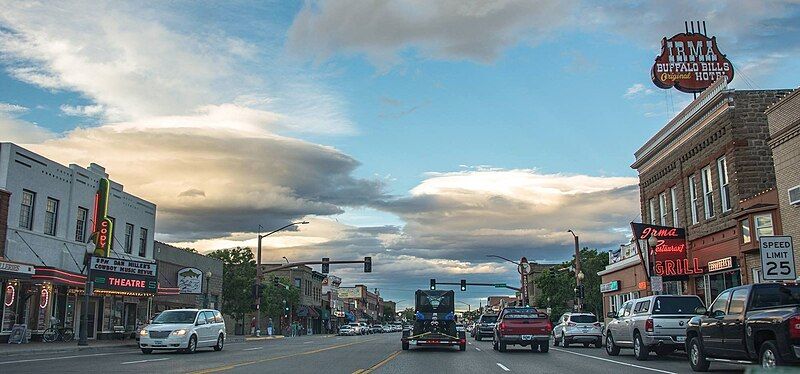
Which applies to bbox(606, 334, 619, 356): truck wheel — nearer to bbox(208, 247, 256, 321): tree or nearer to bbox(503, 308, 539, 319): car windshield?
bbox(503, 308, 539, 319): car windshield

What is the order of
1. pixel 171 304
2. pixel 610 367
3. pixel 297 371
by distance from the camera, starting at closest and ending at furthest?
pixel 297 371 < pixel 610 367 < pixel 171 304

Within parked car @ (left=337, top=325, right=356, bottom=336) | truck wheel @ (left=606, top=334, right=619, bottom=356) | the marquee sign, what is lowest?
parked car @ (left=337, top=325, right=356, bottom=336)

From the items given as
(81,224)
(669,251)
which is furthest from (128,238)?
(669,251)

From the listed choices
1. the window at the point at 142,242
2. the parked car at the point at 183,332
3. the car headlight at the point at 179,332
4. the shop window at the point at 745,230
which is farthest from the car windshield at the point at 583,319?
the window at the point at 142,242

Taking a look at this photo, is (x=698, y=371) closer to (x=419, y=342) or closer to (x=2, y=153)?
(x=419, y=342)

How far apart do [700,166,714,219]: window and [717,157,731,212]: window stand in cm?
85

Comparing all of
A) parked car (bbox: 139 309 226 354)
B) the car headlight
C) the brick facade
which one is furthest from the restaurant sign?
the car headlight

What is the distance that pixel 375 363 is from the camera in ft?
66.7

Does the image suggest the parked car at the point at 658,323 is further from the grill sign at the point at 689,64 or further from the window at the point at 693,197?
the grill sign at the point at 689,64

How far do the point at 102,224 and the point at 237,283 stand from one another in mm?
30856

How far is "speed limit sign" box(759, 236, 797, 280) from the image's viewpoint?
17250mm

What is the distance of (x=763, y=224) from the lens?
2653 cm

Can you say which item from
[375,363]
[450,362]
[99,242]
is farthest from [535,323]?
[99,242]

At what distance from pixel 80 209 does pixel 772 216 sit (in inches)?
1249
